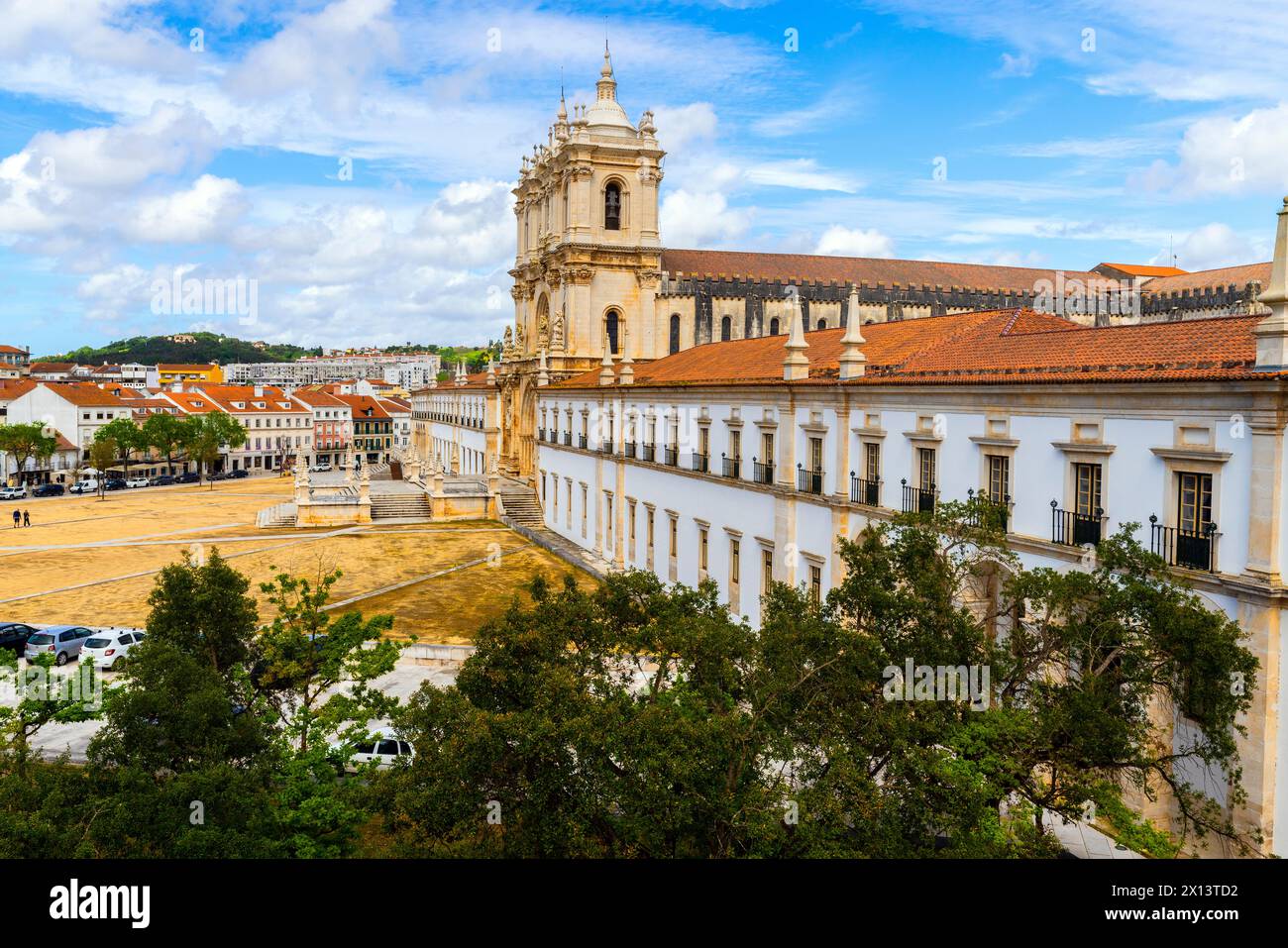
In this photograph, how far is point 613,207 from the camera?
68.8 m

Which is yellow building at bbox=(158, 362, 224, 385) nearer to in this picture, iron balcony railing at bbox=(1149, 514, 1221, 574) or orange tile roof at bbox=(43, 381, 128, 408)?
orange tile roof at bbox=(43, 381, 128, 408)

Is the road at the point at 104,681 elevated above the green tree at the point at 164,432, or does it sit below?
below

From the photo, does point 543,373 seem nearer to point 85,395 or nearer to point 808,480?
point 808,480

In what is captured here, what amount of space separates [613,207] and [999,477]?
51.3m

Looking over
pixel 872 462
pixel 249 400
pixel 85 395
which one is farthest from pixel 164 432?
pixel 872 462

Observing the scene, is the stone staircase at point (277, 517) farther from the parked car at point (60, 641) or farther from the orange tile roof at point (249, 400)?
the orange tile roof at point (249, 400)

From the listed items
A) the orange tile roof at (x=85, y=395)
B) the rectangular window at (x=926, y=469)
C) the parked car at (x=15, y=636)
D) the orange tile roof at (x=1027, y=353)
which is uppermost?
the orange tile roof at (x=85, y=395)

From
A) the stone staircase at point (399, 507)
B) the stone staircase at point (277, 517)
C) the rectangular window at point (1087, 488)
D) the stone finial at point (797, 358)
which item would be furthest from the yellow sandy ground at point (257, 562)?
the rectangular window at point (1087, 488)

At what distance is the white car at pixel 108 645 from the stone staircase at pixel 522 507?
32.2 metres

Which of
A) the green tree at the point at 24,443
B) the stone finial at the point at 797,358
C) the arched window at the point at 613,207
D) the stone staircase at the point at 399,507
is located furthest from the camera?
the green tree at the point at 24,443

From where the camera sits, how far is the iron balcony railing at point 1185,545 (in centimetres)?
1697

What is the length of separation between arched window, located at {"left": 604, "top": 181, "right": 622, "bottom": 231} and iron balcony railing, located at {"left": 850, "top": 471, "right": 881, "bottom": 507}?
45337mm

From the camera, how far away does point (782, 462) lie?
30.6 meters
